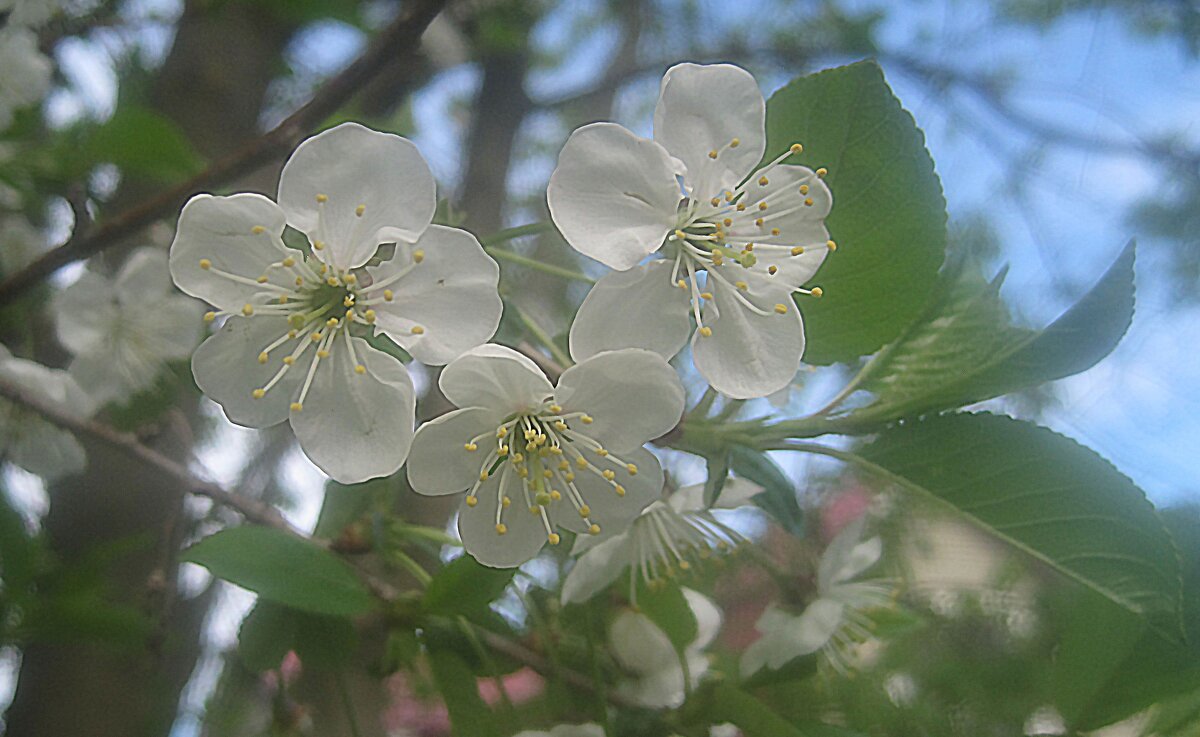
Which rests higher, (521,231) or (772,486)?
(521,231)

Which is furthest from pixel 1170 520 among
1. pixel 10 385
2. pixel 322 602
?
pixel 10 385

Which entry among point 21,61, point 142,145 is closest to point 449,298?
point 142,145

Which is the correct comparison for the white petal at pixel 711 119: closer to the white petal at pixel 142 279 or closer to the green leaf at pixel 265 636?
the green leaf at pixel 265 636

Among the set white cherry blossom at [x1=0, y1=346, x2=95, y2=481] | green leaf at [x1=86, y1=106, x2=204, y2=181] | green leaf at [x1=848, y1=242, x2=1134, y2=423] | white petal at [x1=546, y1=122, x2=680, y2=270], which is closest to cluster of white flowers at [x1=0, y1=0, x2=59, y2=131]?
green leaf at [x1=86, y1=106, x2=204, y2=181]

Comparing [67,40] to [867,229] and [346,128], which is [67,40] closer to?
[346,128]

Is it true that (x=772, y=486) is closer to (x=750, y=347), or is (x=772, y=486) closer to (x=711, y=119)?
(x=750, y=347)

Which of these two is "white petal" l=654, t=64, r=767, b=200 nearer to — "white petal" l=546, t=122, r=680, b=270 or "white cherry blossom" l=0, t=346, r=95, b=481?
"white petal" l=546, t=122, r=680, b=270
